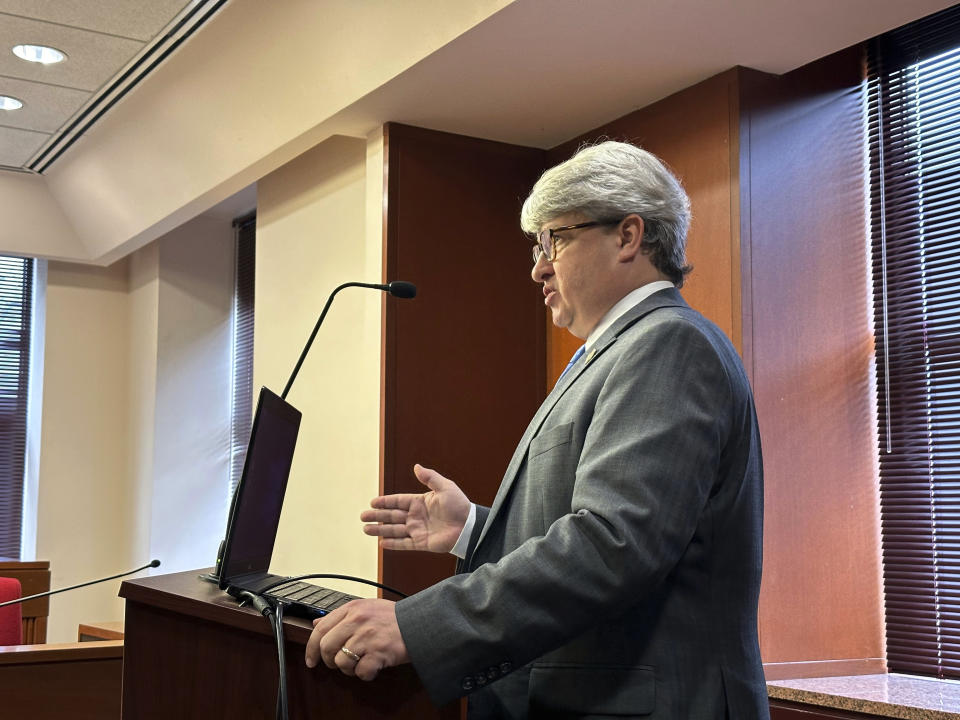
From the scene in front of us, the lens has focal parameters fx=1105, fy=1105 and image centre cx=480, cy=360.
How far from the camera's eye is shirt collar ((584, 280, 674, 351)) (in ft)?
5.37

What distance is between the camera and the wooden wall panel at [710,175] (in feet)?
10.3

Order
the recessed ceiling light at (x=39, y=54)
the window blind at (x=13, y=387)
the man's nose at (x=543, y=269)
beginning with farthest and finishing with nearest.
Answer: the window blind at (x=13, y=387) → the recessed ceiling light at (x=39, y=54) → the man's nose at (x=543, y=269)

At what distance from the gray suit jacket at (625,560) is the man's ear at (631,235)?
11 cm

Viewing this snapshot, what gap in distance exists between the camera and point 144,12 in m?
4.02

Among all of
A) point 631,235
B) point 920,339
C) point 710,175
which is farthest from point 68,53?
point 631,235

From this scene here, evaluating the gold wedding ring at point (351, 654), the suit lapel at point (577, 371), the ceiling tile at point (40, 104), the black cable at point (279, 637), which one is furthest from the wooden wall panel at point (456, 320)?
the gold wedding ring at point (351, 654)

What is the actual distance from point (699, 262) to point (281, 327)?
2.14 metres

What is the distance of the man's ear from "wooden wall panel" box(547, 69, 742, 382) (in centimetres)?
149

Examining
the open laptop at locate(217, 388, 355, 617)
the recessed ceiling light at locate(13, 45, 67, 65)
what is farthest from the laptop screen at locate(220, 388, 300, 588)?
the recessed ceiling light at locate(13, 45, 67, 65)

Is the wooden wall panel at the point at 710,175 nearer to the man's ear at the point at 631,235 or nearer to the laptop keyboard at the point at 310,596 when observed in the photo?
the man's ear at the point at 631,235

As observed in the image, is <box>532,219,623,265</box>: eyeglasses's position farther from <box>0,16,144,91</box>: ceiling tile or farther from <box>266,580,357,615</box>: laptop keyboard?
<box>0,16,144,91</box>: ceiling tile

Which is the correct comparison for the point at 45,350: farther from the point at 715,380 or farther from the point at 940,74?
the point at 715,380

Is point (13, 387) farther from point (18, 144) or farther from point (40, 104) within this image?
point (40, 104)

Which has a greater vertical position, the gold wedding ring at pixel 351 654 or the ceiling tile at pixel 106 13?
the ceiling tile at pixel 106 13
